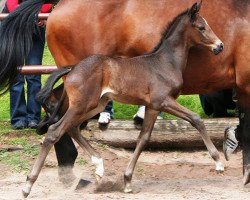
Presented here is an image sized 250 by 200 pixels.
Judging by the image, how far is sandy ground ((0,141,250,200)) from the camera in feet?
23.0

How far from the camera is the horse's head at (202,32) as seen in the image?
7004 millimetres

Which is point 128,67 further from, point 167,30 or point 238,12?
point 238,12

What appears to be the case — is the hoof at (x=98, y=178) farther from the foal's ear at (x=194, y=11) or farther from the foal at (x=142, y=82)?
the foal's ear at (x=194, y=11)

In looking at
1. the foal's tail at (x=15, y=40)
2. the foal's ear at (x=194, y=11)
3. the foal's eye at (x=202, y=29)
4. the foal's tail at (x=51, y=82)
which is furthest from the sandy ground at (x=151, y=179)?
the foal's ear at (x=194, y=11)

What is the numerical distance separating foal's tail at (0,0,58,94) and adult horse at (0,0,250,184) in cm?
38

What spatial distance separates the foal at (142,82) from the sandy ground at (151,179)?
28cm

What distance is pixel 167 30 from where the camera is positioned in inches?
284

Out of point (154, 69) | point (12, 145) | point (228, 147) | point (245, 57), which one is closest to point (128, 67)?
point (154, 69)

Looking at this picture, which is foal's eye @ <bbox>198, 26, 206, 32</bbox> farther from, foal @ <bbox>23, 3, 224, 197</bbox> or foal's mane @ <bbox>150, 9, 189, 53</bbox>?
foal's mane @ <bbox>150, 9, 189, 53</bbox>

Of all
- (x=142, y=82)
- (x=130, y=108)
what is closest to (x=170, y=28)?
(x=142, y=82)

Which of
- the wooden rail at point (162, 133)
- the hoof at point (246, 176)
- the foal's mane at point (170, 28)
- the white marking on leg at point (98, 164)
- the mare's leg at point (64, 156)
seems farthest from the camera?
the wooden rail at point (162, 133)

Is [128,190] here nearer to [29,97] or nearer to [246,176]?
[246,176]

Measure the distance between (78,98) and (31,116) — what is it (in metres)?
2.86

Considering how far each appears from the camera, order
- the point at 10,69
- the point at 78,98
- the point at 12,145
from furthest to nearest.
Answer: the point at 12,145 → the point at 10,69 → the point at 78,98
